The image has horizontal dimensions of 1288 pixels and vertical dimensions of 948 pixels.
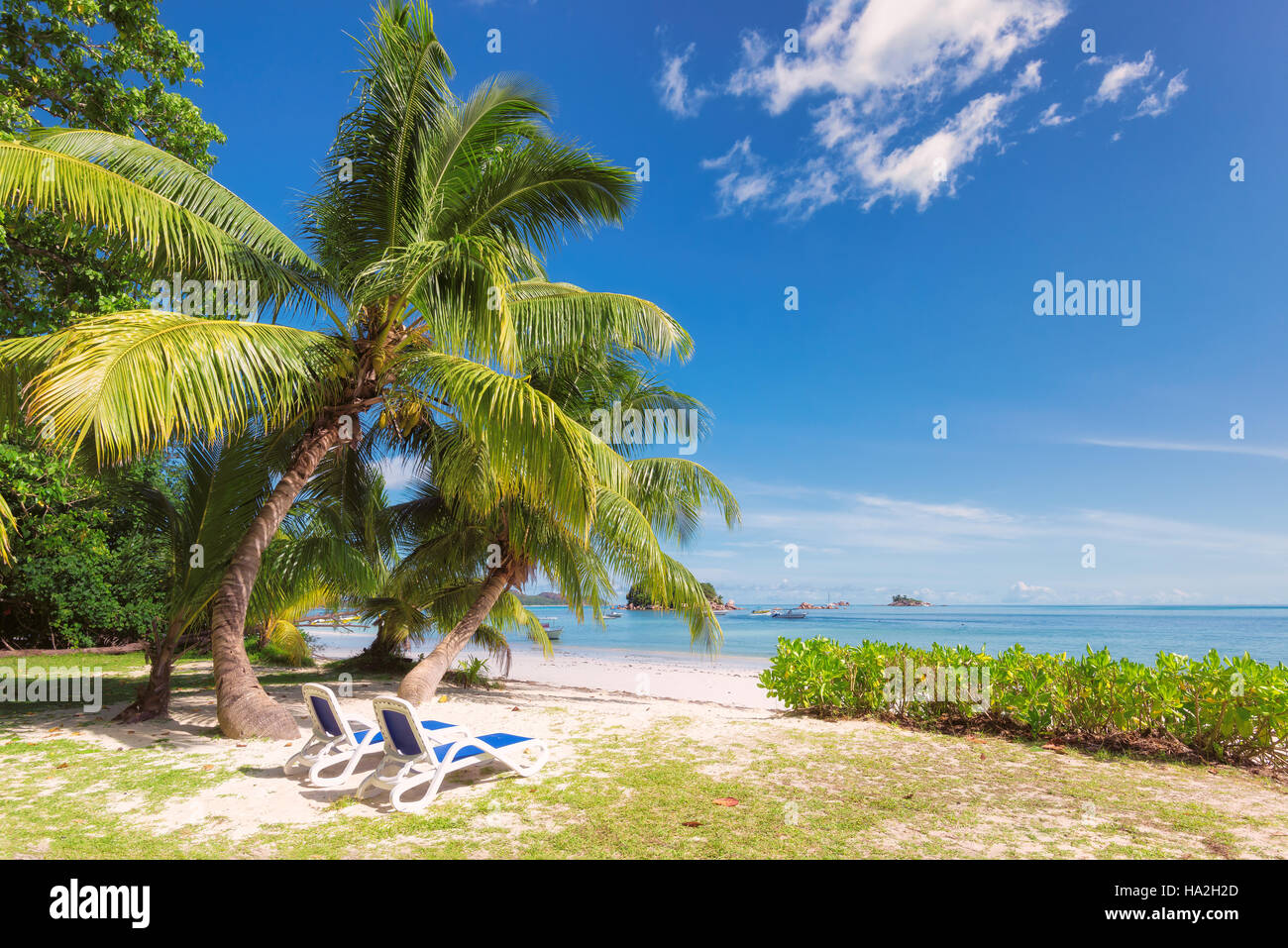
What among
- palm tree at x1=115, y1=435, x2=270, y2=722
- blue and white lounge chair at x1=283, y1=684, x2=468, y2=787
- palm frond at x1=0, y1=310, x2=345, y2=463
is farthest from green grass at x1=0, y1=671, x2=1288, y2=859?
palm frond at x1=0, y1=310, x2=345, y2=463

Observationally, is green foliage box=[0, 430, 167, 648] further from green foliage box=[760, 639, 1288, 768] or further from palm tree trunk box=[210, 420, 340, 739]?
green foliage box=[760, 639, 1288, 768]

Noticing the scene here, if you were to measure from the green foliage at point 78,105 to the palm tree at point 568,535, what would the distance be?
18.5 feet

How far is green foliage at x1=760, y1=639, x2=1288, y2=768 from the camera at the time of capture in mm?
6574

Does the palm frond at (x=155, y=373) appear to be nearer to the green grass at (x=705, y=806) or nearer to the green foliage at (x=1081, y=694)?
the green grass at (x=705, y=806)

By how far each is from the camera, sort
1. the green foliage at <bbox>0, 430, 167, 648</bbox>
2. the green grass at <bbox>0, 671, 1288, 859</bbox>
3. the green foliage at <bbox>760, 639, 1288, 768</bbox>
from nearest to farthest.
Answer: the green grass at <bbox>0, 671, 1288, 859</bbox> → the green foliage at <bbox>760, 639, 1288, 768</bbox> → the green foliage at <bbox>0, 430, 167, 648</bbox>

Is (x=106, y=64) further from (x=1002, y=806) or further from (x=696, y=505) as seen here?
(x=1002, y=806)

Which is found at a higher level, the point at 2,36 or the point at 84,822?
the point at 2,36

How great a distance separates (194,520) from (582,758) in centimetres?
595

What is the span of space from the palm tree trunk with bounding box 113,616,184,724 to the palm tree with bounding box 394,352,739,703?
10.1ft

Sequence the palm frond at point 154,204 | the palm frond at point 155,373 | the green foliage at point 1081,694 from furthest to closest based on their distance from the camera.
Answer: the green foliage at point 1081,694
the palm frond at point 154,204
the palm frond at point 155,373

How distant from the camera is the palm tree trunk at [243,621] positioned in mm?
7590

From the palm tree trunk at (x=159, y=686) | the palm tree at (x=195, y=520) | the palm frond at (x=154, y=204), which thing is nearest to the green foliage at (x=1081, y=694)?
the palm tree at (x=195, y=520)

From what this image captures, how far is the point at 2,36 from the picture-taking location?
992 cm
